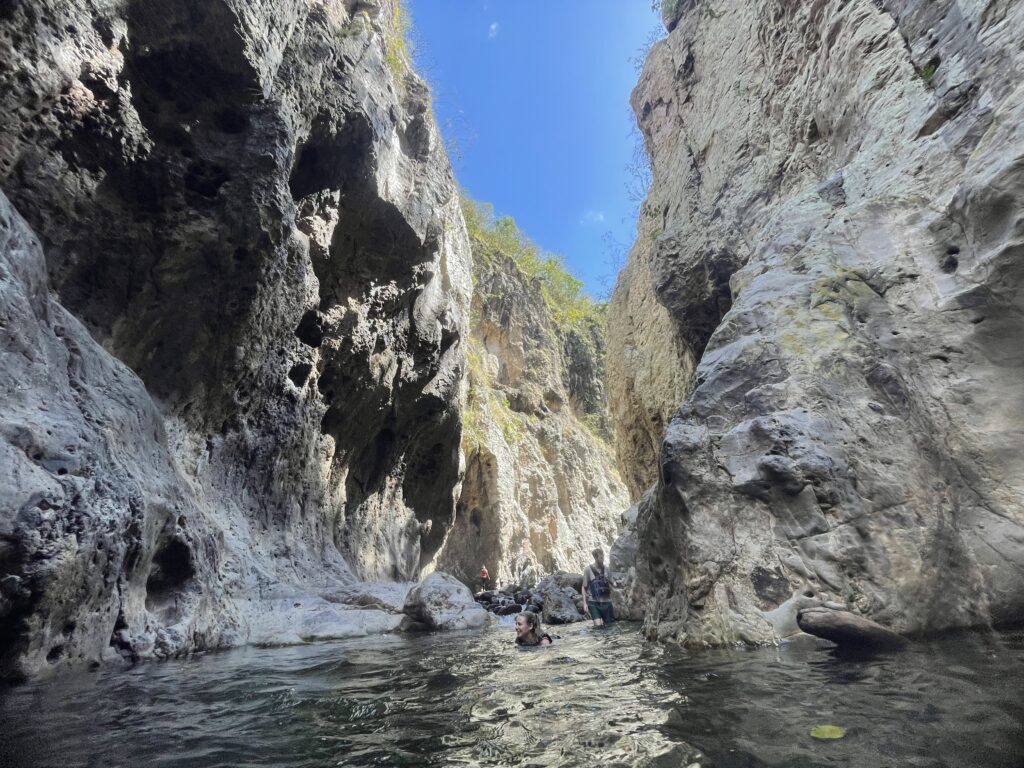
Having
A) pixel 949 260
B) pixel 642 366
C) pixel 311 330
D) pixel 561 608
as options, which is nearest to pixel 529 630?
pixel 561 608

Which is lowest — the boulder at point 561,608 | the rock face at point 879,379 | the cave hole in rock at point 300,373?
the boulder at point 561,608

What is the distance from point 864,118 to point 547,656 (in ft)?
23.1

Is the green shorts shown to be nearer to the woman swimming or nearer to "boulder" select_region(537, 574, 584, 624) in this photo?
"boulder" select_region(537, 574, 584, 624)

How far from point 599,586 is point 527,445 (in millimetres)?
16341

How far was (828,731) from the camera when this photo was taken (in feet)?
6.68

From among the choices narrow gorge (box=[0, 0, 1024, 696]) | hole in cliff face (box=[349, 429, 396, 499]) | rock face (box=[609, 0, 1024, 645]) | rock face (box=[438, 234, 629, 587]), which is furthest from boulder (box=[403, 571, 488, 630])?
rock face (box=[438, 234, 629, 587])

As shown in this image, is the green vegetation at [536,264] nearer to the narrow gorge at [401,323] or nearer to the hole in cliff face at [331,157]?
the narrow gorge at [401,323]

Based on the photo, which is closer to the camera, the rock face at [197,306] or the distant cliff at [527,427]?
the rock face at [197,306]

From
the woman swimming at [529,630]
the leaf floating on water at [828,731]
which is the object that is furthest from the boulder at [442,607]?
the leaf floating on water at [828,731]

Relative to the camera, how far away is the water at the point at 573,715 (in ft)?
6.39

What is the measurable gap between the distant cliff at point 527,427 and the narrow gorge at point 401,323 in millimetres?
6444

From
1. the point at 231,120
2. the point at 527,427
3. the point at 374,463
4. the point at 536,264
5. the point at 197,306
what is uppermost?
the point at 536,264

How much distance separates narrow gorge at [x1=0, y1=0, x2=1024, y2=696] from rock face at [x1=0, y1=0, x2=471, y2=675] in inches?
1.6

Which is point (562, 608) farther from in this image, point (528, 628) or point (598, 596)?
point (528, 628)
